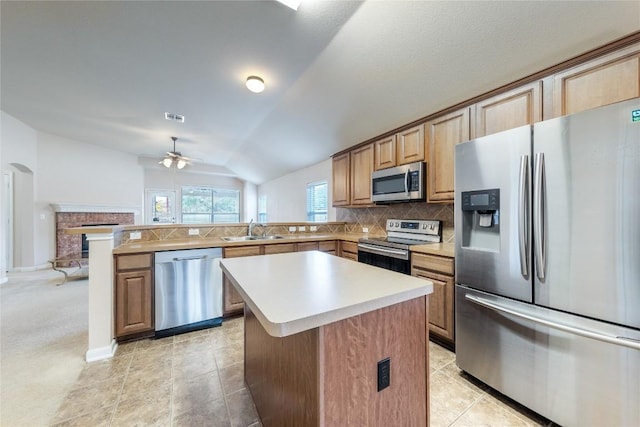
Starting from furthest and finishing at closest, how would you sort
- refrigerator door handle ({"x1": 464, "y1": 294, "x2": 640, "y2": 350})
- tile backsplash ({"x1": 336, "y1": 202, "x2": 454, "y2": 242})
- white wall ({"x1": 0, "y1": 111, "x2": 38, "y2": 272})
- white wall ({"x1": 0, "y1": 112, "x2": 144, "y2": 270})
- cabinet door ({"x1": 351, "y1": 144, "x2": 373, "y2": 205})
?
1. white wall ({"x1": 0, "y1": 111, "x2": 38, "y2": 272})
2. white wall ({"x1": 0, "y1": 112, "x2": 144, "y2": 270})
3. cabinet door ({"x1": 351, "y1": 144, "x2": 373, "y2": 205})
4. tile backsplash ({"x1": 336, "y1": 202, "x2": 454, "y2": 242})
5. refrigerator door handle ({"x1": 464, "y1": 294, "x2": 640, "y2": 350})

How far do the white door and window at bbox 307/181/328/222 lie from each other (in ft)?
16.3

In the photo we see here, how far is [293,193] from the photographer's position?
6227 mm

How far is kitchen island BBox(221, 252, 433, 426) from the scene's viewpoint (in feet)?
2.73

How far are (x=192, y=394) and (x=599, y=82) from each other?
3.42 meters

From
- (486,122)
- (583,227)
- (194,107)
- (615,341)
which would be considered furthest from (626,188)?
(194,107)

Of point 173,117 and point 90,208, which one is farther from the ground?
point 173,117

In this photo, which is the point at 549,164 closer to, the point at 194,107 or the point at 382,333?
the point at 382,333

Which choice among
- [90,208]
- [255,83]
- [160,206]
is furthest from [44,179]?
[255,83]

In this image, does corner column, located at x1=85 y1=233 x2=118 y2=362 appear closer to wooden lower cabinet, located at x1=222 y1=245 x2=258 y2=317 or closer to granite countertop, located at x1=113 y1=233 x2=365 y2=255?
granite countertop, located at x1=113 y1=233 x2=365 y2=255

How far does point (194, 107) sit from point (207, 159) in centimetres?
391

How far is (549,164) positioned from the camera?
1.38 meters

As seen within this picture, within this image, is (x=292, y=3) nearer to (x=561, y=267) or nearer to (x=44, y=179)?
(x=561, y=267)

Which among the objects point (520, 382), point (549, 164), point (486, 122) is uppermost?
point (486, 122)

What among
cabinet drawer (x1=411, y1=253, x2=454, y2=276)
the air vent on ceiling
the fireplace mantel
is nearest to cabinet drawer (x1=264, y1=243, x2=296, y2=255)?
cabinet drawer (x1=411, y1=253, x2=454, y2=276)
